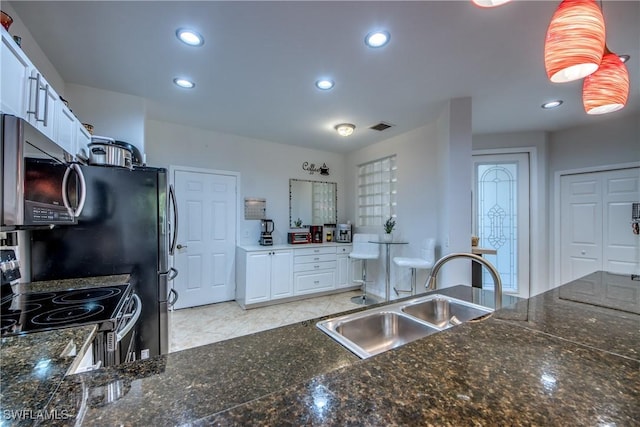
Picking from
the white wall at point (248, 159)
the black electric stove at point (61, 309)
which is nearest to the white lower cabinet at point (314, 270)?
the white wall at point (248, 159)

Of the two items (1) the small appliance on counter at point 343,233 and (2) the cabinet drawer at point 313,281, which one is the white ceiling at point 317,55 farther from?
(2) the cabinet drawer at point 313,281

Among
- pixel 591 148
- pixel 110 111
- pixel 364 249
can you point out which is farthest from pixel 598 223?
pixel 110 111

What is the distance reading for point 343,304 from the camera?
3934mm

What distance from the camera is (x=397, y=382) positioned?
0.56m

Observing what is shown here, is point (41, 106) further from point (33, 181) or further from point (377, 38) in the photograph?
point (377, 38)

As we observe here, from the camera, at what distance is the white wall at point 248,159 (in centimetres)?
362

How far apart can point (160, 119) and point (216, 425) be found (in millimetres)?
3950

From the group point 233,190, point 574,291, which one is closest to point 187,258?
point 233,190

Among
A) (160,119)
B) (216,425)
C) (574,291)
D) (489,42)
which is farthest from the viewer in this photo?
(160,119)

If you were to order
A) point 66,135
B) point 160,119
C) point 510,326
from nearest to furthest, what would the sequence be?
point 510,326
point 66,135
point 160,119

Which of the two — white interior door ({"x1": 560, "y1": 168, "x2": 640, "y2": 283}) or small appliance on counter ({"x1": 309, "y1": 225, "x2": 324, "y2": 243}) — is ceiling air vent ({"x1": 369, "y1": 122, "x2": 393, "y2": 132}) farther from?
white interior door ({"x1": 560, "y1": 168, "x2": 640, "y2": 283})

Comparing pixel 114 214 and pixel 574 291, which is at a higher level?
pixel 114 214

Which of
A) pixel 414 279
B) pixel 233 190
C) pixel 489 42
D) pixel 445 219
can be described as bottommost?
pixel 414 279

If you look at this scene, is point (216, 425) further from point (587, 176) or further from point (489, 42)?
point (587, 176)
